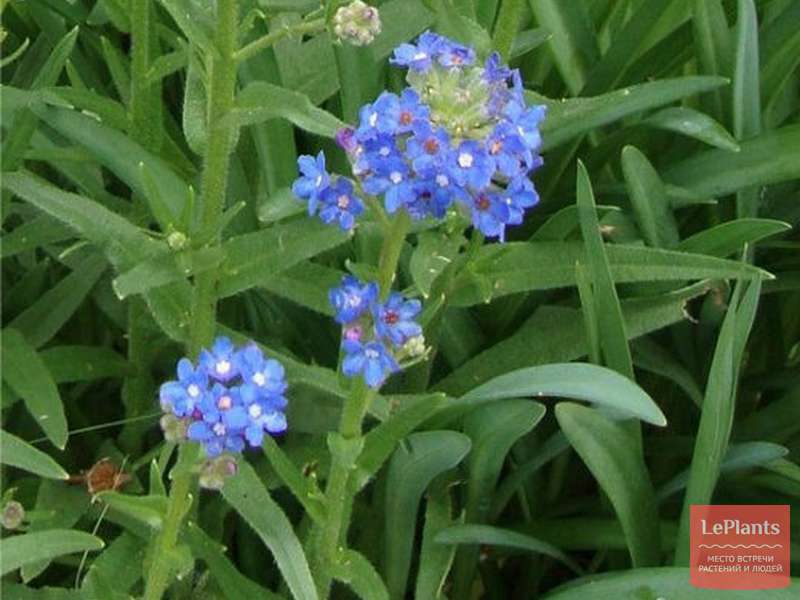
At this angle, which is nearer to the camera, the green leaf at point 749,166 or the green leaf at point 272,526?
the green leaf at point 272,526

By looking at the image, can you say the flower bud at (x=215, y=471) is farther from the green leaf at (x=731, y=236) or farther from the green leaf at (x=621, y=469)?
the green leaf at (x=731, y=236)

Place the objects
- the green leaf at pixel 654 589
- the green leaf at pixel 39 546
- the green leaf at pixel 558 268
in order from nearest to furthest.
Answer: the green leaf at pixel 39 546 < the green leaf at pixel 654 589 < the green leaf at pixel 558 268

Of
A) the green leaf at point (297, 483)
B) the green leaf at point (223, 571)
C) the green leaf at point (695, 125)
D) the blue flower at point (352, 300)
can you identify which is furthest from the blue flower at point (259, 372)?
the green leaf at point (695, 125)

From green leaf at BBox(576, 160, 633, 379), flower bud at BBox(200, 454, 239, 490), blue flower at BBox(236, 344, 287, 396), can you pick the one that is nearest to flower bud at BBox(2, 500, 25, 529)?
flower bud at BBox(200, 454, 239, 490)

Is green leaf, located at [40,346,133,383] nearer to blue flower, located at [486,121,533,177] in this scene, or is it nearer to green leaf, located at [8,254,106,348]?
green leaf, located at [8,254,106,348]

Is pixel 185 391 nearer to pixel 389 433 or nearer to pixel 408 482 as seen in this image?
pixel 389 433

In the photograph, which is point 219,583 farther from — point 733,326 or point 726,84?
point 726,84
